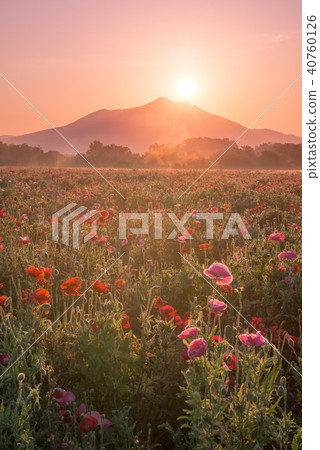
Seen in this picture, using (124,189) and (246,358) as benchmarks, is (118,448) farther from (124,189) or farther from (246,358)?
(124,189)

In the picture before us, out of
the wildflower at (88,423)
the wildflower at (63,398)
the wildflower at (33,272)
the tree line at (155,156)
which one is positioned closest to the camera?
the wildflower at (88,423)

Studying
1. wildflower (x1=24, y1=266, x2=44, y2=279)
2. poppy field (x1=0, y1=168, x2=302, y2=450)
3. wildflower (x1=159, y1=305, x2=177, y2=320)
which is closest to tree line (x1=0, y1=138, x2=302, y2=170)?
poppy field (x1=0, y1=168, x2=302, y2=450)

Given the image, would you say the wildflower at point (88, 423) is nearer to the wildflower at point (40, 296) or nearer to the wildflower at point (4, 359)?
the wildflower at point (4, 359)

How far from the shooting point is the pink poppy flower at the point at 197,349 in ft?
5.99

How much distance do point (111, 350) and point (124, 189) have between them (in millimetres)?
8138

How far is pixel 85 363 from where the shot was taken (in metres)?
2.50

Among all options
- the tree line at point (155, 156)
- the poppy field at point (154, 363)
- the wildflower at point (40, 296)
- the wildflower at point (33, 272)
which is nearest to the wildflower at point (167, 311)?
the poppy field at point (154, 363)

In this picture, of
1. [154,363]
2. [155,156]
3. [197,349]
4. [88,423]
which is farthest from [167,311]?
[155,156]

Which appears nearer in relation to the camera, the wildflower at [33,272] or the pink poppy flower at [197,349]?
the pink poppy flower at [197,349]

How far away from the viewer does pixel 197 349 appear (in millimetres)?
1848

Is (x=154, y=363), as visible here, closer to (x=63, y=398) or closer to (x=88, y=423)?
(x=63, y=398)

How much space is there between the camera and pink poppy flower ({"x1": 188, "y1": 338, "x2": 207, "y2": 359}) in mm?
1826

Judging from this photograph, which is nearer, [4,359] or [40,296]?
[4,359]

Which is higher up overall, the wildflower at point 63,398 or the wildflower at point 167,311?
the wildflower at point 167,311
